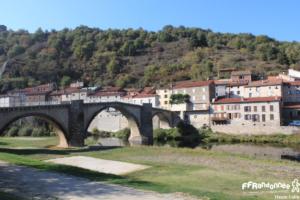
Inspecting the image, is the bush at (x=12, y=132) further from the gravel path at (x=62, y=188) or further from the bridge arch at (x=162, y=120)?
the gravel path at (x=62, y=188)

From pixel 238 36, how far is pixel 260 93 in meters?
113

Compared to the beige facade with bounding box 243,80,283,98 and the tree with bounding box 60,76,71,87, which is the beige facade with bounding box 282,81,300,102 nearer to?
the beige facade with bounding box 243,80,283,98

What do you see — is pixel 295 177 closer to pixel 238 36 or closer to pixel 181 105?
pixel 181 105

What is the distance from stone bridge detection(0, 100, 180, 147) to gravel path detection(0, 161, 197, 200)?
24923mm

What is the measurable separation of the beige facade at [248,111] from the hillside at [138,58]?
35.0 meters

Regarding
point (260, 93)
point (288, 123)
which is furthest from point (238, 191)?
point (260, 93)

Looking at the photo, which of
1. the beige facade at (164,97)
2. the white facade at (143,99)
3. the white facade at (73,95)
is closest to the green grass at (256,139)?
the beige facade at (164,97)

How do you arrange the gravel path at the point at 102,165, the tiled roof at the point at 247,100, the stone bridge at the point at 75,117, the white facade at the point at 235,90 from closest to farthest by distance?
1. the gravel path at the point at 102,165
2. the stone bridge at the point at 75,117
3. the tiled roof at the point at 247,100
4. the white facade at the point at 235,90

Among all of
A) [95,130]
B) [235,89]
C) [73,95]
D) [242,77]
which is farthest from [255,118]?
[73,95]

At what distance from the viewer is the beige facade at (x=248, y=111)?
230 ft

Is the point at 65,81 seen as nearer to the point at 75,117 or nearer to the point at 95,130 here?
the point at 95,130

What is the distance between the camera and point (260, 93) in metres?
79.7

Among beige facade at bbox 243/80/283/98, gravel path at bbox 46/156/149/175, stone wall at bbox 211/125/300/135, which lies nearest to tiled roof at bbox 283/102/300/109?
beige facade at bbox 243/80/283/98

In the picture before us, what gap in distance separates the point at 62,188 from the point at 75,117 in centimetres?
3715
